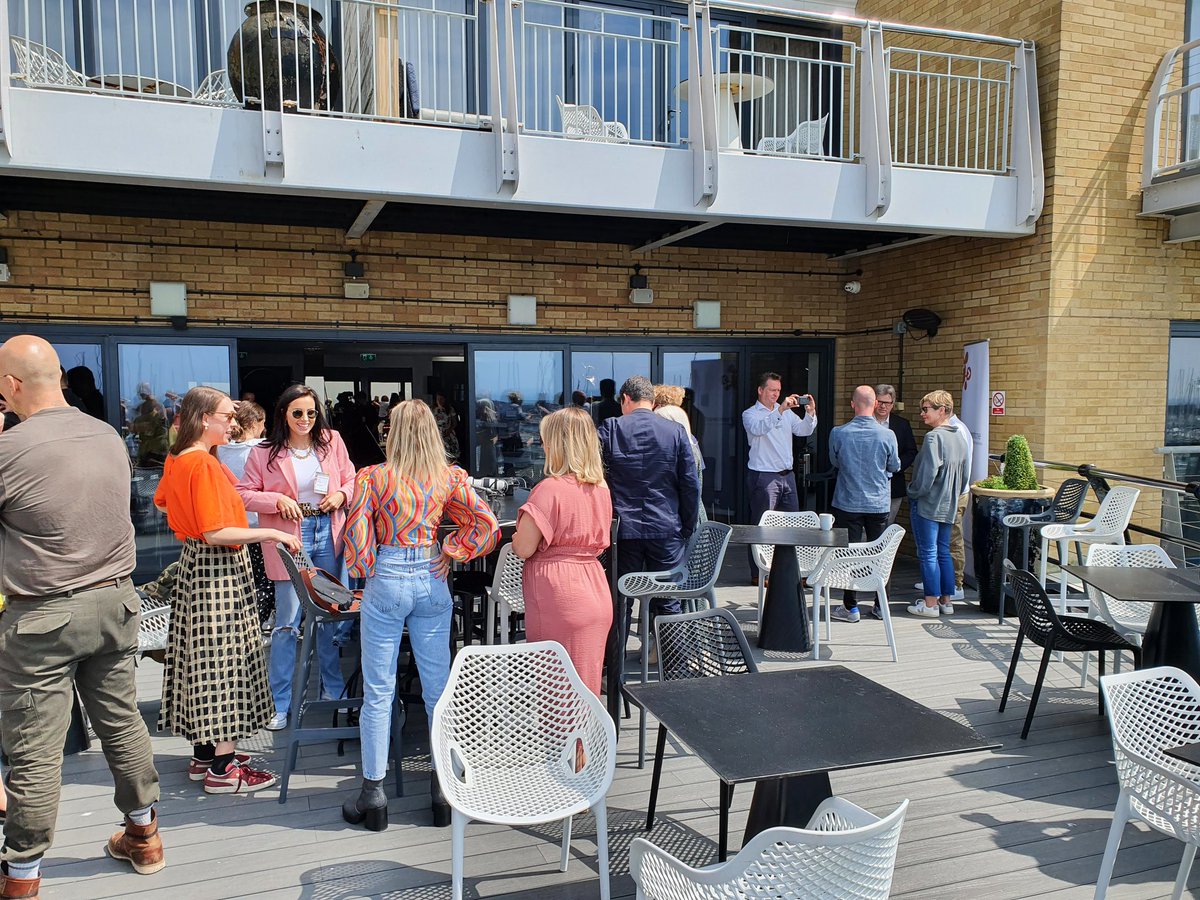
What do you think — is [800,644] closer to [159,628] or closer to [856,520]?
[856,520]

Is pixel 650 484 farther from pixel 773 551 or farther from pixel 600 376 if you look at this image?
pixel 600 376

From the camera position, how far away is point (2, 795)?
3.28m

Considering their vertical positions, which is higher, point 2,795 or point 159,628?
point 159,628

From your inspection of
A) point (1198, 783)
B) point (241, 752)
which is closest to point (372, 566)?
point (241, 752)

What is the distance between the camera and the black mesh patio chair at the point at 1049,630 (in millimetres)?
4336

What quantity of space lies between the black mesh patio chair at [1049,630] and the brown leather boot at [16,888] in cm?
449

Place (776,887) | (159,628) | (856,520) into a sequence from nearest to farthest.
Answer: (776,887), (159,628), (856,520)

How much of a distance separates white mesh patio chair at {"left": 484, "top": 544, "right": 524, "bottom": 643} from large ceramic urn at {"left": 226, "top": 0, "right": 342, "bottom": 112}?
134 inches

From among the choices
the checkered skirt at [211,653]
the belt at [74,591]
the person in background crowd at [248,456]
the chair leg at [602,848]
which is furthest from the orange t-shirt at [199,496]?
the chair leg at [602,848]

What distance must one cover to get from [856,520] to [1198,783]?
4393 mm

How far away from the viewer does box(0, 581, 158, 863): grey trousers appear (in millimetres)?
2736

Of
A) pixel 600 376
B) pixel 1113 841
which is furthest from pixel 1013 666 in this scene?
pixel 600 376

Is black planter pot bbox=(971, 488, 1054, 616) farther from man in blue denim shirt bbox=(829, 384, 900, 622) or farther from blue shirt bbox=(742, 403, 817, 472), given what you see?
blue shirt bbox=(742, 403, 817, 472)

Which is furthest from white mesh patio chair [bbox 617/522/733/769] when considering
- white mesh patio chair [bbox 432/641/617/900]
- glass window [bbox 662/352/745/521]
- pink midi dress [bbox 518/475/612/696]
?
glass window [bbox 662/352/745/521]
